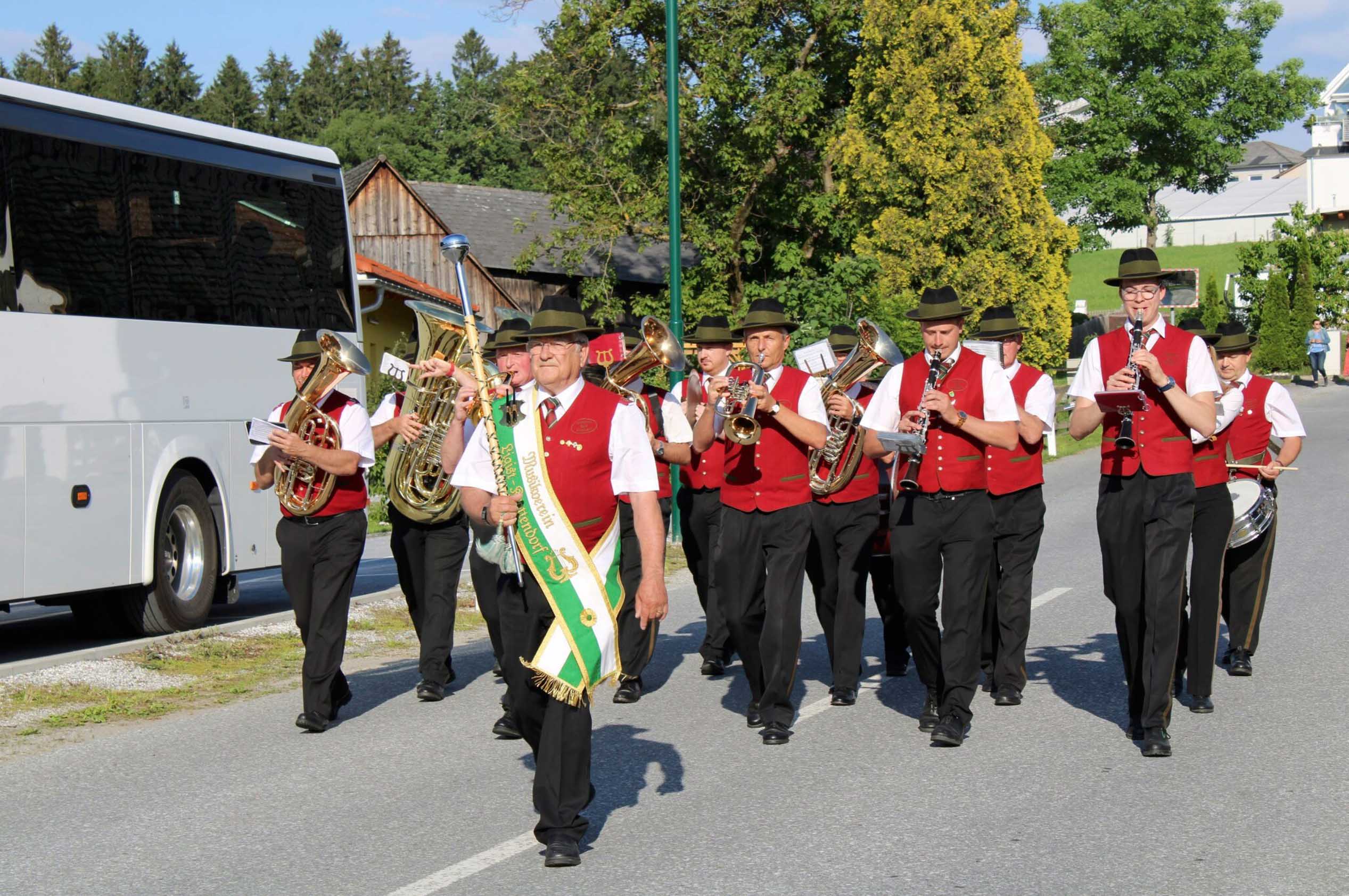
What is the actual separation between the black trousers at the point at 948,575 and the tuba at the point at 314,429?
306 cm

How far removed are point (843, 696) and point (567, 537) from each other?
3321mm

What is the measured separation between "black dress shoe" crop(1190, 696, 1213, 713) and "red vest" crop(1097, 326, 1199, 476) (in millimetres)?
1451

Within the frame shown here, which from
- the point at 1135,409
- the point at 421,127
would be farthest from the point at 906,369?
the point at 421,127

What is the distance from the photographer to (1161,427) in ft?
25.2

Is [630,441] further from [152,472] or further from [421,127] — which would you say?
[421,127]

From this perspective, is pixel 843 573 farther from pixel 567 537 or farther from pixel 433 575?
pixel 567 537

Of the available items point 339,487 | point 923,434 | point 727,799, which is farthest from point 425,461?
point 727,799

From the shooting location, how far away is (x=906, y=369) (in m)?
8.23

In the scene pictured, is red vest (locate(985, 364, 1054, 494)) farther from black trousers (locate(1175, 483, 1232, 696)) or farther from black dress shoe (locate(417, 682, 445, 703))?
black dress shoe (locate(417, 682, 445, 703))

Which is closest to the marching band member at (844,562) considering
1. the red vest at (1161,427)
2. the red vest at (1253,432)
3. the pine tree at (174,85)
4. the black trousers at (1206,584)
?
the red vest at (1161,427)

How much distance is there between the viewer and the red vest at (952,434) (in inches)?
314

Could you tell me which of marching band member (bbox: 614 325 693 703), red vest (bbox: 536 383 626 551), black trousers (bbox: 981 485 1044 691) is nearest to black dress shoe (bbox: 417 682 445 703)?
marching band member (bbox: 614 325 693 703)

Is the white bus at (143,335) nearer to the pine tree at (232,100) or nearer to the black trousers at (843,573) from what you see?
the black trousers at (843,573)

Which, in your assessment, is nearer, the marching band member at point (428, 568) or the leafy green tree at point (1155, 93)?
the marching band member at point (428, 568)
